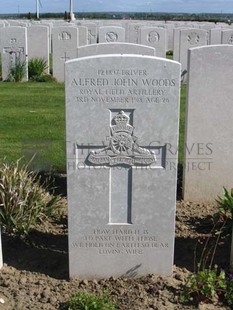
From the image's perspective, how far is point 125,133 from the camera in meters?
3.81

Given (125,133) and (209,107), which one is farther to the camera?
(209,107)

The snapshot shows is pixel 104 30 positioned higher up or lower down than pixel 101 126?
higher up

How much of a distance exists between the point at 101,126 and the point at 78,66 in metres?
0.46

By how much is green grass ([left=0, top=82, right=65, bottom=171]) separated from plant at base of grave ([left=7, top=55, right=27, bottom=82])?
552 millimetres

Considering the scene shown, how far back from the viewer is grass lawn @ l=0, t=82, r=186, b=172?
7.02 metres

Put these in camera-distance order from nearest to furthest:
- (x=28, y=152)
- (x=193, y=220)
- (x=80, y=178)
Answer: (x=80, y=178), (x=193, y=220), (x=28, y=152)

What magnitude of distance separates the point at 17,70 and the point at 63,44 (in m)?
1.83

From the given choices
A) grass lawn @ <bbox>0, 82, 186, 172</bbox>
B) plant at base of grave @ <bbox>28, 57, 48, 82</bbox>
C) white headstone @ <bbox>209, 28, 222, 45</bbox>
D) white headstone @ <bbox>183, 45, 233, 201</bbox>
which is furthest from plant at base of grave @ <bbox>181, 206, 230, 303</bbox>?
white headstone @ <bbox>209, 28, 222, 45</bbox>

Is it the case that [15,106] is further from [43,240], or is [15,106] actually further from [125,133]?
[125,133]

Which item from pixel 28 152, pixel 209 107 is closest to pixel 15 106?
pixel 28 152

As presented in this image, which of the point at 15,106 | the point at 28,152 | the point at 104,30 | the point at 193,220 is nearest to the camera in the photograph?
the point at 193,220

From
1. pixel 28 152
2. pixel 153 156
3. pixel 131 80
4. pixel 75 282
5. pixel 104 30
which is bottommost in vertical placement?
pixel 75 282

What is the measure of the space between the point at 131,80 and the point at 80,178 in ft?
2.71

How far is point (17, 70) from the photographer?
13.8 metres
